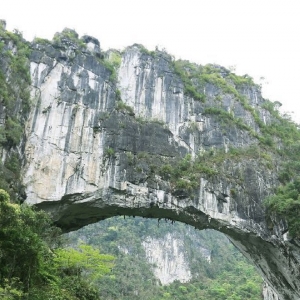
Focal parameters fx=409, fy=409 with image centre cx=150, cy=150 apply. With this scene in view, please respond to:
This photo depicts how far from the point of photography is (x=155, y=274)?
3703cm

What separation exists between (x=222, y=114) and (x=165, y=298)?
20633 mm

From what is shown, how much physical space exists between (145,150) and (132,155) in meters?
0.55

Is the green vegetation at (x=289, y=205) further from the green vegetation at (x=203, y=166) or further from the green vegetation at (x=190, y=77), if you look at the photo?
the green vegetation at (x=190, y=77)

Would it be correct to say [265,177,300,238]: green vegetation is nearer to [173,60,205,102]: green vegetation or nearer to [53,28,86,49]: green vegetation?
[173,60,205,102]: green vegetation

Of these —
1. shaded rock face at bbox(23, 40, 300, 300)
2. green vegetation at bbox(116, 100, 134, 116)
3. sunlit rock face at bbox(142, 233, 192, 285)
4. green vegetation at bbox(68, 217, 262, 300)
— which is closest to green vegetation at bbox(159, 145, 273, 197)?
shaded rock face at bbox(23, 40, 300, 300)

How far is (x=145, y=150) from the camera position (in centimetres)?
1409

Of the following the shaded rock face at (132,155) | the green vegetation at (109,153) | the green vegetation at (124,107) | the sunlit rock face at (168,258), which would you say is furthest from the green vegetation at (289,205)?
the sunlit rock face at (168,258)

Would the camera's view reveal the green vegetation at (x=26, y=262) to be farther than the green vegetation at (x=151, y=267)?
No

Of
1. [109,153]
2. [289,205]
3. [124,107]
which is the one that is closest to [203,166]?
[289,205]

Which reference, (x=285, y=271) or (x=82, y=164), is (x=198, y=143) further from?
(x=285, y=271)

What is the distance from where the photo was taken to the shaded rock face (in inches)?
520

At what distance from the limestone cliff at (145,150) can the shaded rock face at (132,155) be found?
3cm

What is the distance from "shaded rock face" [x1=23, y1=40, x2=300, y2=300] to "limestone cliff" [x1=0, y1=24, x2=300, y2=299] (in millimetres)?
35

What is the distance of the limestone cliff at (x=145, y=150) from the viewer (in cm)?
1326
